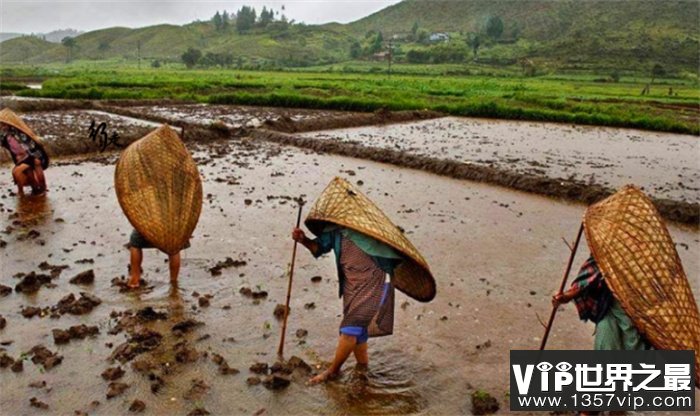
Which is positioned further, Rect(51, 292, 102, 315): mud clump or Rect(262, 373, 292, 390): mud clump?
Rect(51, 292, 102, 315): mud clump

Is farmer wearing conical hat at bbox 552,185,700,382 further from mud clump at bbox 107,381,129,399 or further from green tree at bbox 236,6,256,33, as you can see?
green tree at bbox 236,6,256,33

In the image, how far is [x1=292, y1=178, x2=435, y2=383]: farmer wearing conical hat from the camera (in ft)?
13.7

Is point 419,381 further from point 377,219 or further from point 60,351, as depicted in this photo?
point 60,351

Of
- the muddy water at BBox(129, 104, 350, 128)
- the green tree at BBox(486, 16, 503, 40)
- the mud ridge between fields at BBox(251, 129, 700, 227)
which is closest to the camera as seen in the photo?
the mud ridge between fields at BBox(251, 129, 700, 227)

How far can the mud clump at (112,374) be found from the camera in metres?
4.46

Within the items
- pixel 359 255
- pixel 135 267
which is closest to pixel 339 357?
pixel 359 255

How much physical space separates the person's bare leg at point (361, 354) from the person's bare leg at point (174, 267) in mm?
2592

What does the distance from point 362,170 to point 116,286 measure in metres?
7.99

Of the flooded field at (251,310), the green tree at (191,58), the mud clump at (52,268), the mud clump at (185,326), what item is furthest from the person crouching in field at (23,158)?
the green tree at (191,58)

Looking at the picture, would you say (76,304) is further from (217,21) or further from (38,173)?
(217,21)

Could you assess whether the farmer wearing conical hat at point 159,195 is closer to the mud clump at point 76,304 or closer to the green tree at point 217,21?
the mud clump at point 76,304

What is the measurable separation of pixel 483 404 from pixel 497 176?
864 cm

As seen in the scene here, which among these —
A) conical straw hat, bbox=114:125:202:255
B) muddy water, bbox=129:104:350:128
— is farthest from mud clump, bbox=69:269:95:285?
muddy water, bbox=129:104:350:128

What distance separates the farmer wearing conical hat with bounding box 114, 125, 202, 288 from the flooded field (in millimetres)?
603
